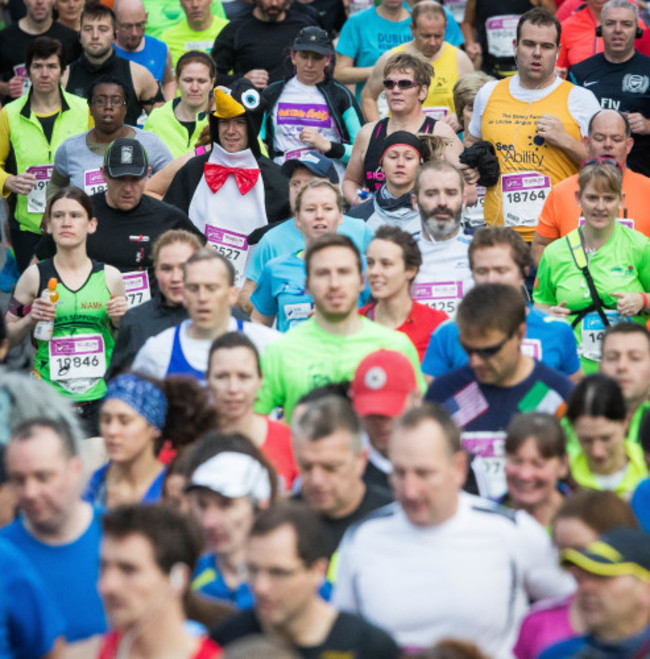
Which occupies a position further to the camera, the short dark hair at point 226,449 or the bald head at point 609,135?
the bald head at point 609,135

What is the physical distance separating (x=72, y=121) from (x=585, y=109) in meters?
3.65

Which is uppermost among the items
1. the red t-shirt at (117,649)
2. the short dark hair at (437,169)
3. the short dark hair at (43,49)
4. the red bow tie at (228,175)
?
the short dark hair at (43,49)

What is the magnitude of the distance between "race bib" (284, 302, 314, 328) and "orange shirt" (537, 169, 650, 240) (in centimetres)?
180

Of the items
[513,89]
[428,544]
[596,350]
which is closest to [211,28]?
[513,89]

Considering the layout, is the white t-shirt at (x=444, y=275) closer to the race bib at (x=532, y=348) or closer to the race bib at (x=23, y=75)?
the race bib at (x=532, y=348)

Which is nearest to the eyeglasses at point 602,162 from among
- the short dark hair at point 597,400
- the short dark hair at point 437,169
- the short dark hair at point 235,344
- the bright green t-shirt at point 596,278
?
the bright green t-shirt at point 596,278

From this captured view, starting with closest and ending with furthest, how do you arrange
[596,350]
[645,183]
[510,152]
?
1. [596,350]
2. [645,183]
3. [510,152]

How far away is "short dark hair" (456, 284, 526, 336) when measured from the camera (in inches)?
250

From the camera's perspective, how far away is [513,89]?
10.5 meters

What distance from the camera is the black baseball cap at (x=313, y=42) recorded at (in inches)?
431

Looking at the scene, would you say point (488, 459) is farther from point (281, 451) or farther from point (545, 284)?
point (545, 284)

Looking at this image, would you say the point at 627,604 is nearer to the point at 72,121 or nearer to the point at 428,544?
the point at 428,544

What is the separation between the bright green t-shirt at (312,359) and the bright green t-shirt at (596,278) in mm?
1669

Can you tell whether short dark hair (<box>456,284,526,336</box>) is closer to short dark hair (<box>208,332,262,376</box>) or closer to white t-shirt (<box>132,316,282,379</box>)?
short dark hair (<box>208,332,262,376</box>)
